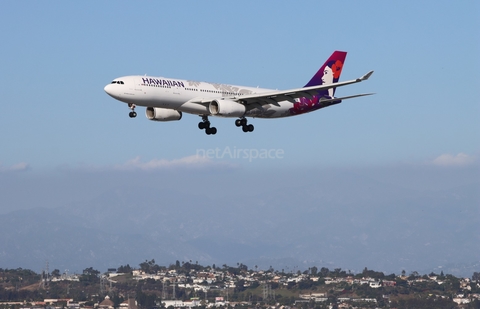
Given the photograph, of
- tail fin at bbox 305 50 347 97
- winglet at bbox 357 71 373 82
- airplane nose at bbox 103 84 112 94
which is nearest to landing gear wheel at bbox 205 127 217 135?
airplane nose at bbox 103 84 112 94

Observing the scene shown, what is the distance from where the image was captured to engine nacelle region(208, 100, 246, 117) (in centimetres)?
6812

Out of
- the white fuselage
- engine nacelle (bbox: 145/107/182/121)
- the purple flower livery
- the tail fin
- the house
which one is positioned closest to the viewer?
the white fuselage

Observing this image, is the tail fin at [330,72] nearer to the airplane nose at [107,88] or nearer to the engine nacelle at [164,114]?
the engine nacelle at [164,114]

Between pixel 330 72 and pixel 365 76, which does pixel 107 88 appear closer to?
pixel 365 76

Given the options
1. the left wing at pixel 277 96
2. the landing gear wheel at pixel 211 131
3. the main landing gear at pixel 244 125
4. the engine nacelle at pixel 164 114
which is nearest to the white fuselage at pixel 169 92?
the left wing at pixel 277 96

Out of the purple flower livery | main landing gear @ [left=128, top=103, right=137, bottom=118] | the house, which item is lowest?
the house

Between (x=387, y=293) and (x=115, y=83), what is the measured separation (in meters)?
126

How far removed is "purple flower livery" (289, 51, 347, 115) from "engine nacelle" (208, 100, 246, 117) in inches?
333

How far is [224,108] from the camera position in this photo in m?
68.2

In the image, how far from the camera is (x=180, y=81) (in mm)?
67500

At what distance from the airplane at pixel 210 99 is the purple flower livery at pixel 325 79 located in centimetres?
9

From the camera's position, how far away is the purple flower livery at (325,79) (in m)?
76.5

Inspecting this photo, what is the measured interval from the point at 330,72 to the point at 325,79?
112cm

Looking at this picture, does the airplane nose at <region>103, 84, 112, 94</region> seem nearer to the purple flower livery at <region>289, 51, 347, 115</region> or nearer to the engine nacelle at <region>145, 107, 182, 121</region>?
the engine nacelle at <region>145, 107, 182, 121</region>
